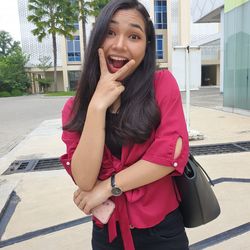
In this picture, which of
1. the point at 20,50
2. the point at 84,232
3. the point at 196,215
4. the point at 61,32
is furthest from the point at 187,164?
the point at 20,50

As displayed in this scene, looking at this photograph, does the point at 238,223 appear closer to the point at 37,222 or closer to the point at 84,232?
the point at 84,232

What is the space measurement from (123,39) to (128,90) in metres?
0.19

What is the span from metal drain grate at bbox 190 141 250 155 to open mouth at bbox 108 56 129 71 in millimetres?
3876

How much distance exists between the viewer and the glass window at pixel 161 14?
34.6 m

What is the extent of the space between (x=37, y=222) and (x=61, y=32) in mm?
23782

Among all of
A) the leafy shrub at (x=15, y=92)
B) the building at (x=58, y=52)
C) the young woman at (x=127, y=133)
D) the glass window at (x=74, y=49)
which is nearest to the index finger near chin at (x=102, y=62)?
the young woman at (x=127, y=133)

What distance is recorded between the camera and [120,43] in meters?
1.05

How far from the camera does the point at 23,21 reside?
34.8 metres

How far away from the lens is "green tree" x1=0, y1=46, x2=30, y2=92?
110ft

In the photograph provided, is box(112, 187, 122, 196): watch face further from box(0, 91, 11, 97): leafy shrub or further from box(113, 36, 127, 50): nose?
box(0, 91, 11, 97): leafy shrub

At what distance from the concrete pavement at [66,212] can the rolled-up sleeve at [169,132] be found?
147cm

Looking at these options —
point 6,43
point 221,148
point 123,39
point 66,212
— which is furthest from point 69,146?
point 6,43

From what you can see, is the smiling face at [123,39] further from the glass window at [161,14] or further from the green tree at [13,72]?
the glass window at [161,14]

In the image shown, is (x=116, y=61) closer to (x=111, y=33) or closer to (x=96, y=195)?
(x=111, y=33)
